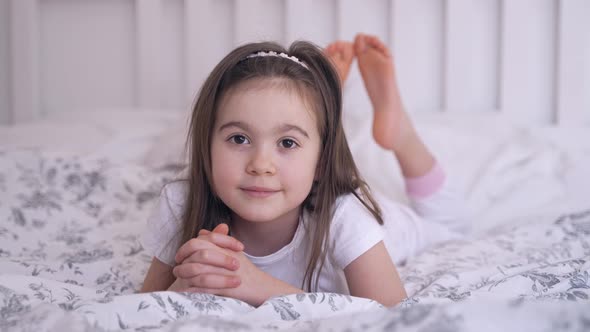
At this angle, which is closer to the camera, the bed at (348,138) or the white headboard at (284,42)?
the bed at (348,138)

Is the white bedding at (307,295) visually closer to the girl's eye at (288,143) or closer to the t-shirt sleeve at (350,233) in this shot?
the t-shirt sleeve at (350,233)

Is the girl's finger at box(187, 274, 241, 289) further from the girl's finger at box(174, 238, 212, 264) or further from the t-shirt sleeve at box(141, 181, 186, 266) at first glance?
the t-shirt sleeve at box(141, 181, 186, 266)

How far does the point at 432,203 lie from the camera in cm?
138

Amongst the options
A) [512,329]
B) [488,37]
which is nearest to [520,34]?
[488,37]

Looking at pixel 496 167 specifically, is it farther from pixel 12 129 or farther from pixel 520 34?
pixel 12 129

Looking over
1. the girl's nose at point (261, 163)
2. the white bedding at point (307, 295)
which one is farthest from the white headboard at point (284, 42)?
the girl's nose at point (261, 163)

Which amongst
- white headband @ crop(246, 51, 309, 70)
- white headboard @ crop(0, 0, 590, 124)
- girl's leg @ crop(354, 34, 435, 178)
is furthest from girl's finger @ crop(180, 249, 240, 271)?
white headboard @ crop(0, 0, 590, 124)

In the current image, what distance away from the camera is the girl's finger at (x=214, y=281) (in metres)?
0.76

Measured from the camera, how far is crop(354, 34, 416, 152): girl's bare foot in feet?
4.37

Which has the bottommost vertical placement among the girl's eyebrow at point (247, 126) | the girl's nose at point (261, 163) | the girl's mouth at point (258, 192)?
the girl's mouth at point (258, 192)

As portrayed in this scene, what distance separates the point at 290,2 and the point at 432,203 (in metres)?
0.82

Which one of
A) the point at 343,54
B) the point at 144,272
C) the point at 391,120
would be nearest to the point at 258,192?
the point at 144,272

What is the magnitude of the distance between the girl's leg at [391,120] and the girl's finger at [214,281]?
644 millimetres

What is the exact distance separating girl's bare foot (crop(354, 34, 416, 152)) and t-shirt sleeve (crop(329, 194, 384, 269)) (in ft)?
1.39
